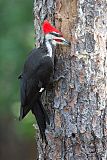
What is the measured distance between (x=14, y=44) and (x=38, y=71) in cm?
289

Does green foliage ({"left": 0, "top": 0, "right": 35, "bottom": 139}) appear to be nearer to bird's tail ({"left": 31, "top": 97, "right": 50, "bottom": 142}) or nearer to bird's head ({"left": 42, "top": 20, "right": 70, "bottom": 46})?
bird's tail ({"left": 31, "top": 97, "right": 50, "bottom": 142})

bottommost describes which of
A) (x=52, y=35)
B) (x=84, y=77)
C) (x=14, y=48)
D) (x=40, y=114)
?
(x=14, y=48)

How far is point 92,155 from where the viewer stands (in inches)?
153

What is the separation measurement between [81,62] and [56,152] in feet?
2.19

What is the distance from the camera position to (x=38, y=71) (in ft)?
12.7

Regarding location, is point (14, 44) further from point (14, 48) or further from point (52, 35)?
point (52, 35)

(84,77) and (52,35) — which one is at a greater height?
(52,35)

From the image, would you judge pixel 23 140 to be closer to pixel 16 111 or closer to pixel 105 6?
pixel 16 111

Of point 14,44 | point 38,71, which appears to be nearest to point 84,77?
point 38,71

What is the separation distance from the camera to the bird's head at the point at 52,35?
3793 mm

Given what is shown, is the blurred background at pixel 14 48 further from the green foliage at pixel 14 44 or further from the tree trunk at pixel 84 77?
the tree trunk at pixel 84 77

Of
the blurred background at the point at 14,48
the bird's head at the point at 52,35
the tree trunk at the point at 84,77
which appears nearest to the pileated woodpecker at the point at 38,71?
the bird's head at the point at 52,35

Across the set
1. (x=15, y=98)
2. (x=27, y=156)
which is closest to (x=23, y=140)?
(x=27, y=156)

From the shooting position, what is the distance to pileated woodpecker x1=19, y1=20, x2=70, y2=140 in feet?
12.6
